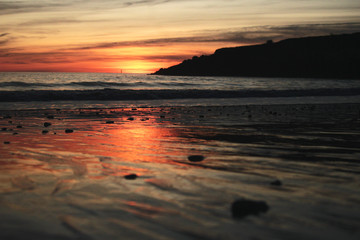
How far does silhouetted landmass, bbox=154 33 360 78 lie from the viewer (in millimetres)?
92625

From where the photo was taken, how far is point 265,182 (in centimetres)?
395

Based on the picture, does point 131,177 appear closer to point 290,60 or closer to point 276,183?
point 276,183

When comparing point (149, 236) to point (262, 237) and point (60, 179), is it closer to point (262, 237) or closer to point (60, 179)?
point (262, 237)

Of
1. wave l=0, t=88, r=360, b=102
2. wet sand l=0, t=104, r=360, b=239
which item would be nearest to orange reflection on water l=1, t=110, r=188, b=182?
wet sand l=0, t=104, r=360, b=239

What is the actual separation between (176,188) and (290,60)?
10816cm

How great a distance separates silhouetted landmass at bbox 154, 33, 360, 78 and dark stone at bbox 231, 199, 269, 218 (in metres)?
89.6

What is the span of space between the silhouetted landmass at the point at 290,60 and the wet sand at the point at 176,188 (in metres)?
87.2

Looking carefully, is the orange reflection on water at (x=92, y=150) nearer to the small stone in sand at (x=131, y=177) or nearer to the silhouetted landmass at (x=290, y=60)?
the small stone in sand at (x=131, y=177)

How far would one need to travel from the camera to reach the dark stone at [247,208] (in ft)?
9.64

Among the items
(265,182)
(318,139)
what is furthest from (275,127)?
(265,182)

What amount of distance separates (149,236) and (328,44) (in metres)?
122

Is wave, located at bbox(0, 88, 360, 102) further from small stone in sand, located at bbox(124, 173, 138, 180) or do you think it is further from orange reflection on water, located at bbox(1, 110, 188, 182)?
small stone in sand, located at bbox(124, 173, 138, 180)

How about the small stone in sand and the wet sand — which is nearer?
the wet sand

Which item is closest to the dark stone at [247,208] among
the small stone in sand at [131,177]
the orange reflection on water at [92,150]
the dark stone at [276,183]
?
the dark stone at [276,183]
